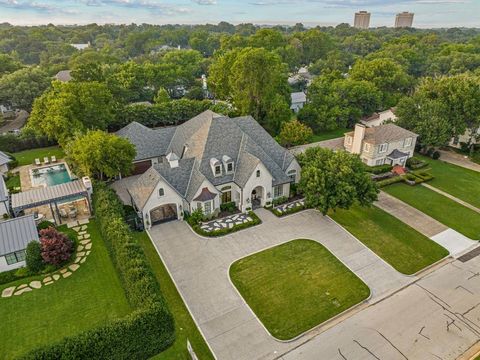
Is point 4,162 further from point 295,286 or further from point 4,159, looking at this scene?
point 295,286

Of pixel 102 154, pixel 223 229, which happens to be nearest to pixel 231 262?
pixel 223 229

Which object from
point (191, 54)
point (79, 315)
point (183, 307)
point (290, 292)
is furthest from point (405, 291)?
point (191, 54)

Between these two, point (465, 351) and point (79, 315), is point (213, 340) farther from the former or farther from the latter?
point (465, 351)

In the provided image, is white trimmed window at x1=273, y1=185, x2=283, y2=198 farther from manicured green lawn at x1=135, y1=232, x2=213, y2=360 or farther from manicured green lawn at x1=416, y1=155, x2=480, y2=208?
manicured green lawn at x1=416, y1=155, x2=480, y2=208

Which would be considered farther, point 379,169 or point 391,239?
point 379,169

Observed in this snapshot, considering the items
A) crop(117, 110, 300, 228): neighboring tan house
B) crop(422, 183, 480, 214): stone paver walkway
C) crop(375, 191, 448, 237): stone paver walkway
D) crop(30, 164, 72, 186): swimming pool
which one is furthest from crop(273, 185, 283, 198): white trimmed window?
crop(30, 164, 72, 186): swimming pool

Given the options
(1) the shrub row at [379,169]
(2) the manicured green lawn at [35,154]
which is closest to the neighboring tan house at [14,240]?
(2) the manicured green lawn at [35,154]
